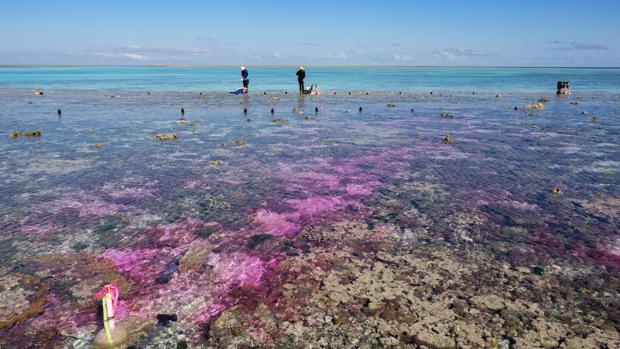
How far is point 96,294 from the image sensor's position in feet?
25.4

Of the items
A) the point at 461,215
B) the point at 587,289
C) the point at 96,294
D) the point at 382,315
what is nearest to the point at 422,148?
the point at 461,215

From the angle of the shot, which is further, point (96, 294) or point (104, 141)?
point (104, 141)

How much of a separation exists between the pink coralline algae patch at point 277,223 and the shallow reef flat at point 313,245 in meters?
0.08

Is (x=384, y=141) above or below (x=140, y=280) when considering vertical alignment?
above

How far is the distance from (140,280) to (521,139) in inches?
894

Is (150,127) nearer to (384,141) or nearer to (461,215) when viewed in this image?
(384,141)

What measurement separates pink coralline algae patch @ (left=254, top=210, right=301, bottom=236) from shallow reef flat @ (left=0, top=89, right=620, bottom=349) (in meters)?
0.08

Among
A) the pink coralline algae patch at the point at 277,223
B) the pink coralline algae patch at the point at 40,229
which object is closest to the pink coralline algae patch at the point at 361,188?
the pink coralline algae patch at the point at 277,223

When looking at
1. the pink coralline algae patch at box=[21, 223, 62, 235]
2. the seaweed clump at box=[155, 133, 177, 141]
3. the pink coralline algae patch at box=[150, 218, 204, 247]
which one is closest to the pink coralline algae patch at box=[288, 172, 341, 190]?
the pink coralline algae patch at box=[150, 218, 204, 247]

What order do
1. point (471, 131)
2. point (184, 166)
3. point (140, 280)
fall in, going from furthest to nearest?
point (471, 131) → point (184, 166) → point (140, 280)

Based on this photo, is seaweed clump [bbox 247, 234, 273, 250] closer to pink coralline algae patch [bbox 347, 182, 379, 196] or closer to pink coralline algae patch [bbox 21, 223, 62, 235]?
pink coralline algae patch [bbox 347, 182, 379, 196]

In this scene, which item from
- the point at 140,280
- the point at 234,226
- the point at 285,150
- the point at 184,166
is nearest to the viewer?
the point at 140,280

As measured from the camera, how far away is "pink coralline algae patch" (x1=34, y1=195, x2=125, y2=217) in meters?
12.0

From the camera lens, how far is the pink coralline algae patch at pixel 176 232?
10.1m
